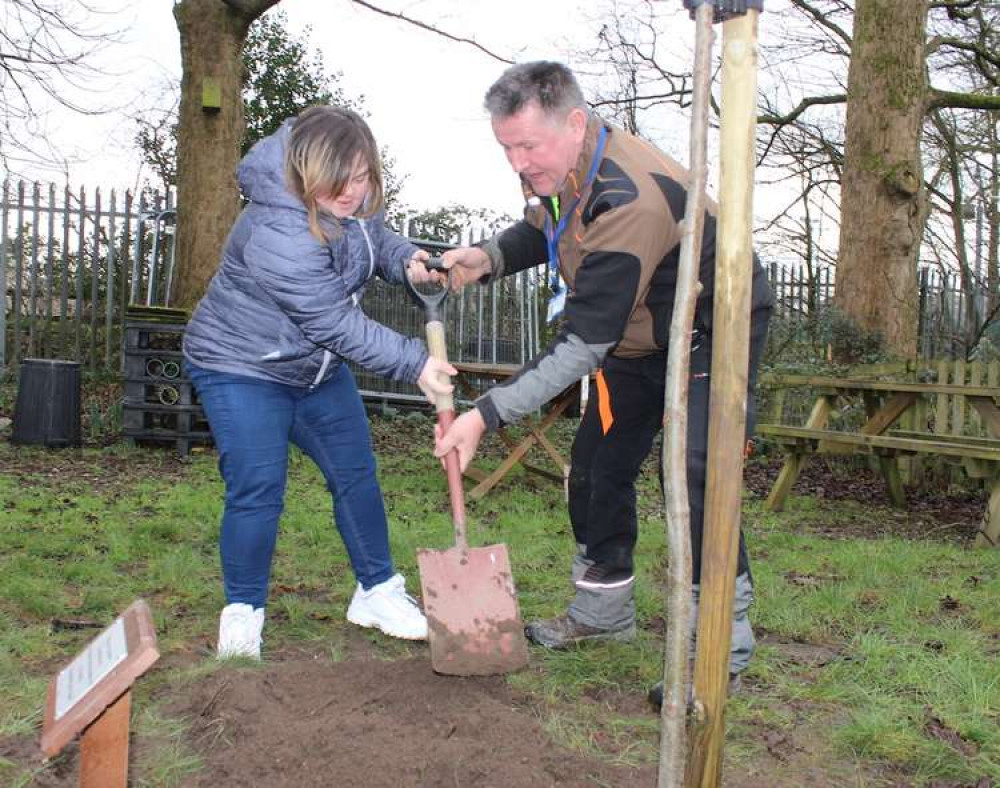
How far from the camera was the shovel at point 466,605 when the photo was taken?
2.93 metres

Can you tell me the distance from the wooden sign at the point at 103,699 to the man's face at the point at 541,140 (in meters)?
1.57

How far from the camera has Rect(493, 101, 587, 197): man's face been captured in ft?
8.80

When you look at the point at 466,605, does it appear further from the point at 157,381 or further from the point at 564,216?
the point at 157,381

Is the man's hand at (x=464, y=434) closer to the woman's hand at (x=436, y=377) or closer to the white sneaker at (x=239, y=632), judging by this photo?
the woman's hand at (x=436, y=377)

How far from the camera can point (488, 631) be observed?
3.00m

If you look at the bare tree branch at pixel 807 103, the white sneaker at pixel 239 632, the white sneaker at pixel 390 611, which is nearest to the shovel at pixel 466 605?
the white sneaker at pixel 390 611

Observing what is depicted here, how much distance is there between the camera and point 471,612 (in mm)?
3027

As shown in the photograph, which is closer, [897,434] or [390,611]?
[390,611]

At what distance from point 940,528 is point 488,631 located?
183 inches

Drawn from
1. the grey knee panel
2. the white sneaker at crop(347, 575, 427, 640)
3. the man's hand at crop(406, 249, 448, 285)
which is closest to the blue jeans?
the white sneaker at crop(347, 575, 427, 640)

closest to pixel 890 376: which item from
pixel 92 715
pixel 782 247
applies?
pixel 92 715

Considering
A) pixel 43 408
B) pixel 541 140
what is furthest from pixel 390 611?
pixel 43 408

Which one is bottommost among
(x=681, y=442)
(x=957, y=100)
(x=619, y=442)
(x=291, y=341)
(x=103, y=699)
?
(x=103, y=699)

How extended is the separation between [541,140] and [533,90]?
13 cm
